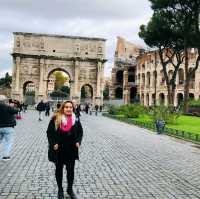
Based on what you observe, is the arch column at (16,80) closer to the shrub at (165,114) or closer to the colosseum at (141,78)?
the colosseum at (141,78)

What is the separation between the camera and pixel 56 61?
65438 mm

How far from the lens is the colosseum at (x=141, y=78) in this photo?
6775cm

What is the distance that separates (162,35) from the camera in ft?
143

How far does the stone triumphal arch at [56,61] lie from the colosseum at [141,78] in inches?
331

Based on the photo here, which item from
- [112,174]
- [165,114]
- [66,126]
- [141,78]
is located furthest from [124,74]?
[66,126]

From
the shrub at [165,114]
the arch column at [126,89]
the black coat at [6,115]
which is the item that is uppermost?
the arch column at [126,89]

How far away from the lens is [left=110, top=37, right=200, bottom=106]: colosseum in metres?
67.8

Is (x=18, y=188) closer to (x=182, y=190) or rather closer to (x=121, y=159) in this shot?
(x=182, y=190)

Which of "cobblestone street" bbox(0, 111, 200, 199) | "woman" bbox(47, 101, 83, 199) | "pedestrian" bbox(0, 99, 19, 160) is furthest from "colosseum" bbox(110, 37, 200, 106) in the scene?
"woman" bbox(47, 101, 83, 199)

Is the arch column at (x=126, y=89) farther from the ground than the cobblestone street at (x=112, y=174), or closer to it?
farther from the ground

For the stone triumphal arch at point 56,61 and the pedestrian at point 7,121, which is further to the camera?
the stone triumphal arch at point 56,61

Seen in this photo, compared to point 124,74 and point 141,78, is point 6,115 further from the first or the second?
point 124,74

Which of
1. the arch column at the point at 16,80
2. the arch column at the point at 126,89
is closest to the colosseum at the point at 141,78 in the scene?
the arch column at the point at 126,89

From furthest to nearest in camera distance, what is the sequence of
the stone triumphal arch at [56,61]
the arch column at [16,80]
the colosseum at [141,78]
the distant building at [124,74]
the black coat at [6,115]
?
1. the distant building at [124,74]
2. the colosseum at [141,78]
3. the stone triumphal arch at [56,61]
4. the arch column at [16,80]
5. the black coat at [6,115]
